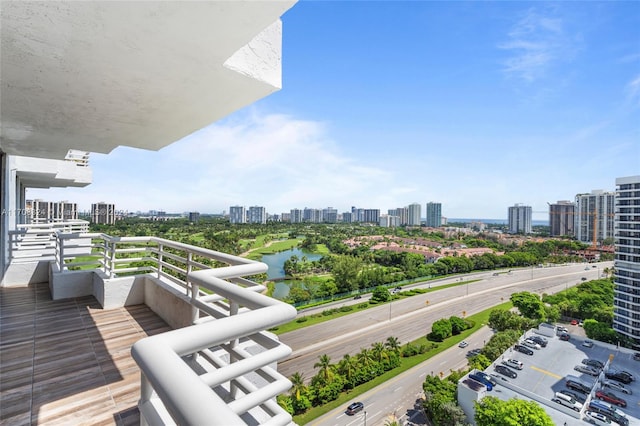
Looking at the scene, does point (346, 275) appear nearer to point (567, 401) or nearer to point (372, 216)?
point (567, 401)

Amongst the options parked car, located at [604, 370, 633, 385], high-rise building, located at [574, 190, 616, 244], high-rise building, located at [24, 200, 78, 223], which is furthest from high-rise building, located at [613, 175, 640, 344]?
high-rise building, located at [574, 190, 616, 244]

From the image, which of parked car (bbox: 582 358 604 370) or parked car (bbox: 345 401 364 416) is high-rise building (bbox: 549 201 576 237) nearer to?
parked car (bbox: 582 358 604 370)

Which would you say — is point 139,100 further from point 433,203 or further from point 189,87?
point 433,203

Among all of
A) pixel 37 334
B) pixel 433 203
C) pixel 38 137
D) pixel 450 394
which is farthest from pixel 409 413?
pixel 433 203

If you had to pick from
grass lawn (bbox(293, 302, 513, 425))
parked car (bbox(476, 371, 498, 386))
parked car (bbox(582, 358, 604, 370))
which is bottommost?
grass lawn (bbox(293, 302, 513, 425))

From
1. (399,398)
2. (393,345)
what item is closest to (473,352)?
(393,345)

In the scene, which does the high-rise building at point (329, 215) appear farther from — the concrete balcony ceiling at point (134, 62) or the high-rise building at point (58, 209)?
the concrete balcony ceiling at point (134, 62)
